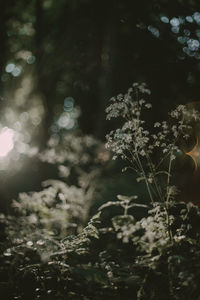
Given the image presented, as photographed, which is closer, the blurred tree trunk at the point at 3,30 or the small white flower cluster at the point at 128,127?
the small white flower cluster at the point at 128,127

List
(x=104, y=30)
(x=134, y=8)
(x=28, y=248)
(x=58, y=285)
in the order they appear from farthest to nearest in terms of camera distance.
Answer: (x=104, y=30) < (x=134, y=8) < (x=58, y=285) < (x=28, y=248)

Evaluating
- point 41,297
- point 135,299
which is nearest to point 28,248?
Answer: point 41,297

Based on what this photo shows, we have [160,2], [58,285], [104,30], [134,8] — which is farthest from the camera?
A: [104,30]

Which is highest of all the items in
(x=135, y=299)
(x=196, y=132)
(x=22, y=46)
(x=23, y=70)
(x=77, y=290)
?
(x=22, y=46)

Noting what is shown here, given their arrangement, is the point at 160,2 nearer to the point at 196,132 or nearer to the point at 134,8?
the point at 134,8

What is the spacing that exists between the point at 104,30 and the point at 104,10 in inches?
24.8

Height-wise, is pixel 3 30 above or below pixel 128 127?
above

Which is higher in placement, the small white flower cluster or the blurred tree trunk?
the blurred tree trunk

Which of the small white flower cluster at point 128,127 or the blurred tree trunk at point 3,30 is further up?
the blurred tree trunk at point 3,30

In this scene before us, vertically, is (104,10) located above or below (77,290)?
above

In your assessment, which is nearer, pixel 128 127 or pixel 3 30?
pixel 128 127

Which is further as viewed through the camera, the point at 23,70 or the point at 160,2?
the point at 23,70

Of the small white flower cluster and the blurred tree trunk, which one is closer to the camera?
the small white flower cluster

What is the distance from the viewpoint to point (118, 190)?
581 centimetres
